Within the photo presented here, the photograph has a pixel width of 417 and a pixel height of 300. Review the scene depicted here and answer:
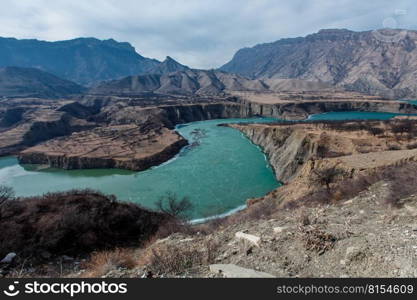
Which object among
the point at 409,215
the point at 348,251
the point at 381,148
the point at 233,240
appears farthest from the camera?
the point at 381,148

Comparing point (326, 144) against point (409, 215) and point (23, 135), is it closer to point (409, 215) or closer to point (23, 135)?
point (409, 215)

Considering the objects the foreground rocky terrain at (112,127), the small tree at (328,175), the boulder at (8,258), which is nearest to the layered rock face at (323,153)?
the small tree at (328,175)

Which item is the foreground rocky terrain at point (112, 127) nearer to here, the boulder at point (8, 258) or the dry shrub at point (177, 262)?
the boulder at point (8, 258)

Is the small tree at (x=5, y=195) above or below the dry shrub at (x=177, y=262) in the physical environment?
below

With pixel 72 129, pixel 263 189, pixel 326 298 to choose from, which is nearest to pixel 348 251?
pixel 326 298

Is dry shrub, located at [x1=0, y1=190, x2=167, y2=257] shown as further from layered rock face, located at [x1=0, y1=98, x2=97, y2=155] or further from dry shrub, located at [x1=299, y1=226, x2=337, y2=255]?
layered rock face, located at [x1=0, y1=98, x2=97, y2=155]

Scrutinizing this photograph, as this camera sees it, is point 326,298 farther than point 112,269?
No

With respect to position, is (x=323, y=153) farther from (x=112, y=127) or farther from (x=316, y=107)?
(x=316, y=107)

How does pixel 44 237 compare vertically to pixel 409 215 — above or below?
below
